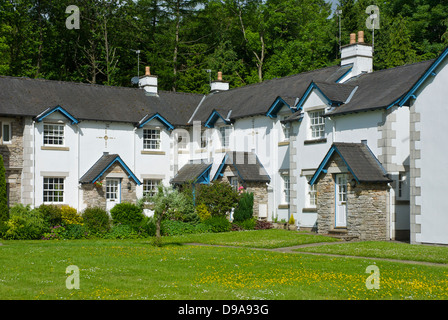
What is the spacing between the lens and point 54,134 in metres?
36.7

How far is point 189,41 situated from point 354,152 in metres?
33.8

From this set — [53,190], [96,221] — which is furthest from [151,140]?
[96,221]

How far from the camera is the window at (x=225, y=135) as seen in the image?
3888 centimetres

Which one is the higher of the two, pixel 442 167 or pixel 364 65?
pixel 364 65

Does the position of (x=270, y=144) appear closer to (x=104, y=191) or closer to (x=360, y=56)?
(x=360, y=56)

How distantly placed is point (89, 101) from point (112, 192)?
594cm

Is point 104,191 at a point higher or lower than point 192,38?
lower

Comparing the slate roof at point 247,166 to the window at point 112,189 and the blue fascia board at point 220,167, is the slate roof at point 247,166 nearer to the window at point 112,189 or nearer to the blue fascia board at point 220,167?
the blue fascia board at point 220,167

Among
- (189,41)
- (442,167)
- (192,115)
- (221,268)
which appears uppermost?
(189,41)

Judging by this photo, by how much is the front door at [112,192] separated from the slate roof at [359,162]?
12.3m
